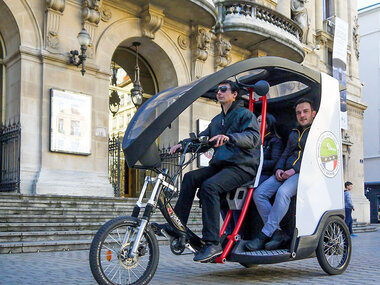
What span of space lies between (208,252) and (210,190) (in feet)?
1.94

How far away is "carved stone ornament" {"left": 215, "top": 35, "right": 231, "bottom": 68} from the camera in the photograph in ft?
60.6

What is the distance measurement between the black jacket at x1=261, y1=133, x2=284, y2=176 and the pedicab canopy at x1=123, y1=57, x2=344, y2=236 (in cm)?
27

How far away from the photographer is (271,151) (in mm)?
6109

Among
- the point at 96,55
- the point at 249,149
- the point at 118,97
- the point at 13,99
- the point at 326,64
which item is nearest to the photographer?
the point at 249,149

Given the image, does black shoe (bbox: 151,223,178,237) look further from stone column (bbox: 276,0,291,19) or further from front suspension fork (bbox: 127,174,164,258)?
stone column (bbox: 276,0,291,19)

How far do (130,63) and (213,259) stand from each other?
13.6m

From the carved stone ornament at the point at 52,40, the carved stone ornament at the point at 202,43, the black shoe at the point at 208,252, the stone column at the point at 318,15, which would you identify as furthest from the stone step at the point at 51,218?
the stone column at the point at 318,15

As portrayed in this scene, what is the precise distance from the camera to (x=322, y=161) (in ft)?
19.5

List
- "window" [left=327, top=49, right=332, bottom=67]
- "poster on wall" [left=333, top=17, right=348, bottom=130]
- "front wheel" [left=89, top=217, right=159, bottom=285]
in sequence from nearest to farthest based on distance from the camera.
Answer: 1. "front wheel" [left=89, top=217, right=159, bottom=285]
2. "poster on wall" [left=333, top=17, right=348, bottom=130]
3. "window" [left=327, top=49, right=332, bottom=67]

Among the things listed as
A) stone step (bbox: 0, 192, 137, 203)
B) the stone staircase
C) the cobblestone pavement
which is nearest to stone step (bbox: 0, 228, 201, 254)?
the stone staircase

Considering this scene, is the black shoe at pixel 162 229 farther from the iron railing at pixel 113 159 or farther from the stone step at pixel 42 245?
the iron railing at pixel 113 159

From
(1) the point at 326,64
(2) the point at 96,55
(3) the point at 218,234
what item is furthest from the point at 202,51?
(3) the point at 218,234

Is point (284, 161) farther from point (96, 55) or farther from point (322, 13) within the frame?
point (322, 13)

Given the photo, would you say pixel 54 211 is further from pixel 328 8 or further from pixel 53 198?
pixel 328 8
